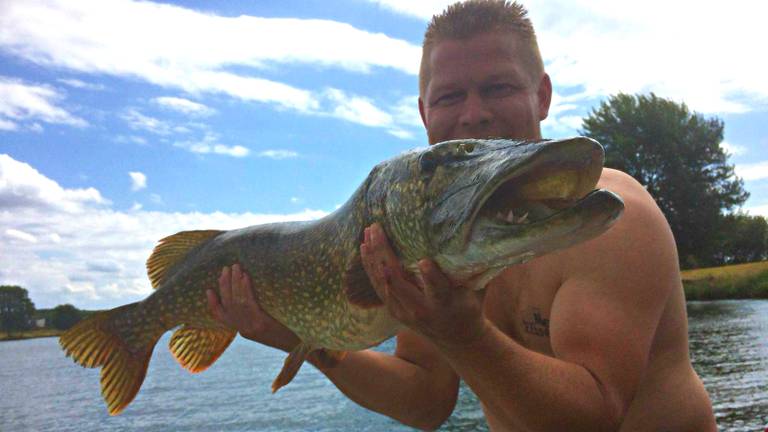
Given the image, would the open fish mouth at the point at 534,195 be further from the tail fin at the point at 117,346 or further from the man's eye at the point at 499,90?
the tail fin at the point at 117,346

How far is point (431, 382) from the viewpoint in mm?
3338

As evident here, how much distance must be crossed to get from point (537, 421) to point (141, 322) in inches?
92.2

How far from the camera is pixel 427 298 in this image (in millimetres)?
1856

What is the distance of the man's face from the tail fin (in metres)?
1.98

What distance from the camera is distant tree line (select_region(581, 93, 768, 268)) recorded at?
33312 millimetres

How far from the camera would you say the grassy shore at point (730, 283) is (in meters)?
27.5

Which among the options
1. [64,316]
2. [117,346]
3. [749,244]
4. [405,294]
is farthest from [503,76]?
[64,316]

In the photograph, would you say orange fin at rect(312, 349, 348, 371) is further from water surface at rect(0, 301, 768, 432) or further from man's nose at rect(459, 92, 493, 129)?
water surface at rect(0, 301, 768, 432)

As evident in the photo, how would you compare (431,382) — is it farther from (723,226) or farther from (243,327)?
(723,226)

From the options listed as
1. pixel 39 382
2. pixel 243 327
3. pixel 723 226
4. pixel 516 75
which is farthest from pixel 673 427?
pixel 39 382

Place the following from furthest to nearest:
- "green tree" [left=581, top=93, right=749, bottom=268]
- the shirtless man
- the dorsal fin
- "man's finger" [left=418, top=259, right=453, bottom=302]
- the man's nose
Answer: "green tree" [left=581, top=93, right=749, bottom=268] < the dorsal fin < the man's nose < the shirtless man < "man's finger" [left=418, top=259, right=453, bottom=302]

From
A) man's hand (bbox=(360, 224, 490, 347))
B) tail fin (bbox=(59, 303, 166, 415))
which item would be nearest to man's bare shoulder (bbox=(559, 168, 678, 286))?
man's hand (bbox=(360, 224, 490, 347))

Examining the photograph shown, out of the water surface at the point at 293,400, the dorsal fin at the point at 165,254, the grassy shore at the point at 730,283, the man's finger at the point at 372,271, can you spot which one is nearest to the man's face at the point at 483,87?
the man's finger at the point at 372,271

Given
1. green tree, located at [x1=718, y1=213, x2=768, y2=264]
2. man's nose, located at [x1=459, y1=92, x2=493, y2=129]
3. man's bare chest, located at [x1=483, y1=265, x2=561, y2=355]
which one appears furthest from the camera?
green tree, located at [x1=718, y1=213, x2=768, y2=264]
